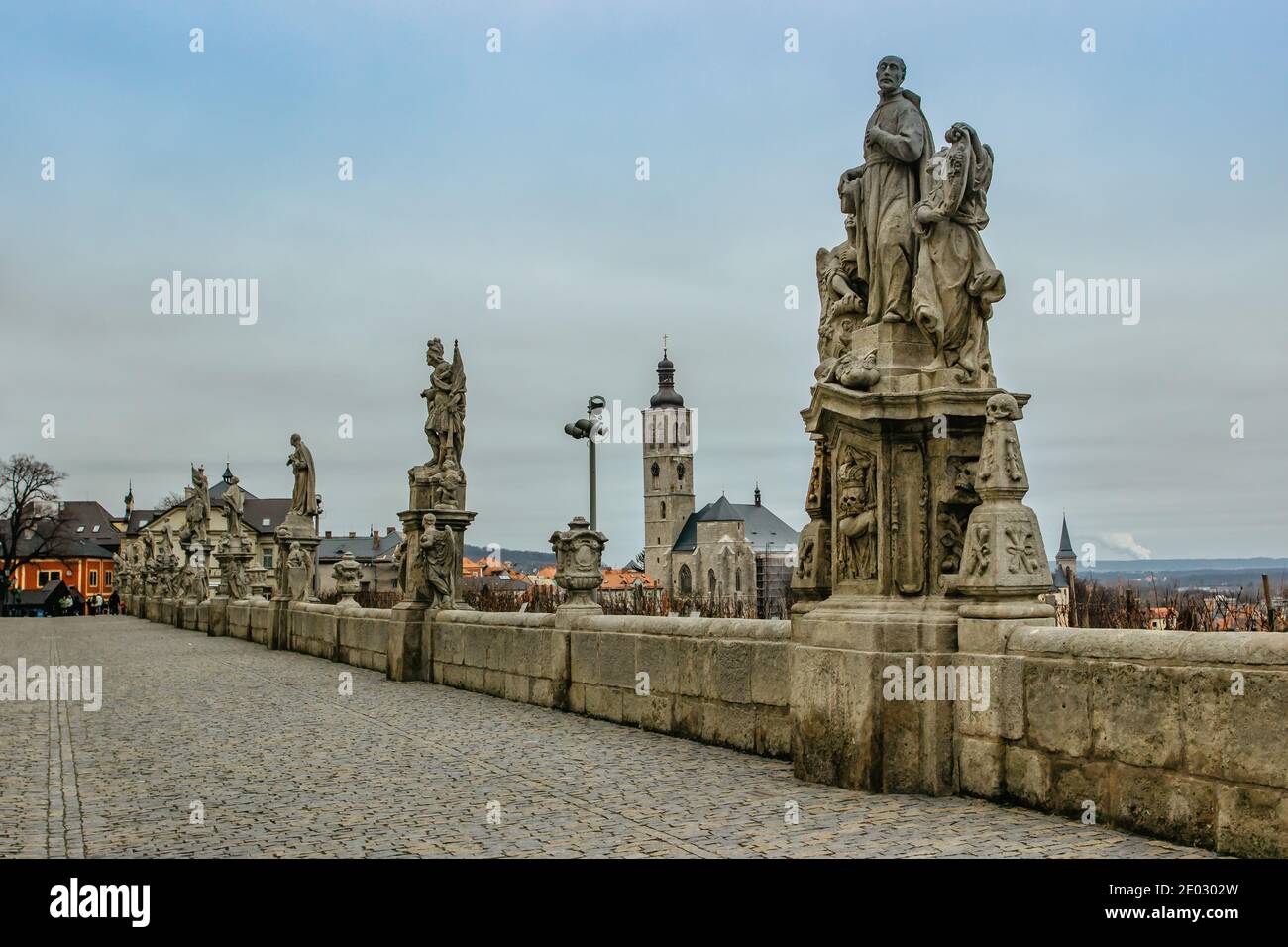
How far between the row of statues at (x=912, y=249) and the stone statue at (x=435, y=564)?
903 cm

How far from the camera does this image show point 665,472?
13962 cm

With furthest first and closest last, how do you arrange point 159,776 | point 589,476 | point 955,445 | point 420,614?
point 589,476 < point 420,614 < point 159,776 < point 955,445

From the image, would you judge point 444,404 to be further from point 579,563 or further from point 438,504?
point 579,563

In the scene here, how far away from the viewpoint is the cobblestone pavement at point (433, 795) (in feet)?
19.3

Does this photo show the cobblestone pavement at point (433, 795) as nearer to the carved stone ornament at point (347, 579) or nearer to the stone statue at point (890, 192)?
the stone statue at point (890, 192)

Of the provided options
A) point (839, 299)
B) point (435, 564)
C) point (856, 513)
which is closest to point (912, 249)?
point (839, 299)

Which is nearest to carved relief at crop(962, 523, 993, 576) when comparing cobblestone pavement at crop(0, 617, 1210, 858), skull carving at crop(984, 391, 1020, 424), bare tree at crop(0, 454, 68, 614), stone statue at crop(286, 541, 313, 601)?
skull carving at crop(984, 391, 1020, 424)

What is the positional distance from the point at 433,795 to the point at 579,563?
530cm

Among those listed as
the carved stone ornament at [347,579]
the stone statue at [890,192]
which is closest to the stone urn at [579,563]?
the stone statue at [890,192]

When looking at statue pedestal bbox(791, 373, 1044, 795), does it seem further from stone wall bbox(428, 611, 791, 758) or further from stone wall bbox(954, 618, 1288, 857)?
stone wall bbox(428, 611, 791, 758)

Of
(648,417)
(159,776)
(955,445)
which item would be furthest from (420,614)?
(648,417)

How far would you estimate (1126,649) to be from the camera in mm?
5770
